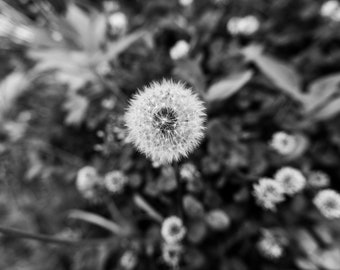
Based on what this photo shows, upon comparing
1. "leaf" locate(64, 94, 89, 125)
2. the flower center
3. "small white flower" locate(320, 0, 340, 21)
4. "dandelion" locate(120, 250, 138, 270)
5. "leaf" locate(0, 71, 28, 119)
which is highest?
"leaf" locate(0, 71, 28, 119)

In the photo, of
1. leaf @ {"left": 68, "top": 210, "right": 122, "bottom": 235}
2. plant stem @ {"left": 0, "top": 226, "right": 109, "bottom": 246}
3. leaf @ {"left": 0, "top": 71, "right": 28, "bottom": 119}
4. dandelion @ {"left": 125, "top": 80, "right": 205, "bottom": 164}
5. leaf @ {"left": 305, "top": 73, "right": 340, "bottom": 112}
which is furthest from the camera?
leaf @ {"left": 0, "top": 71, "right": 28, "bottom": 119}

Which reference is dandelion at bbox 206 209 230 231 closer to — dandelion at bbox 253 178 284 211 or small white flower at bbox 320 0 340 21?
dandelion at bbox 253 178 284 211

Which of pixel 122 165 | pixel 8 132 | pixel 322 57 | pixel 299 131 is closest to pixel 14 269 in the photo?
pixel 8 132

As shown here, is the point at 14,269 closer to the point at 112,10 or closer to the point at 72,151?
the point at 72,151

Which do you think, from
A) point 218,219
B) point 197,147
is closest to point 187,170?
point 197,147

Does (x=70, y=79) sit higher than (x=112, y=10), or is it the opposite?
(x=112, y=10)

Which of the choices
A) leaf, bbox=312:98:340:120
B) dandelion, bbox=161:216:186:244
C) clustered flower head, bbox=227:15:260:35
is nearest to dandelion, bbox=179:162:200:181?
dandelion, bbox=161:216:186:244
